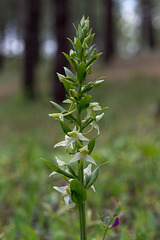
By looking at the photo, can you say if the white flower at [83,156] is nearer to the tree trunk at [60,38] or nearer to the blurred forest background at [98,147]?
the blurred forest background at [98,147]

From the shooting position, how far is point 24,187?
12.4ft

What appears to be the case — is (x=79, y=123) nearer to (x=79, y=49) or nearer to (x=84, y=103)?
(x=84, y=103)

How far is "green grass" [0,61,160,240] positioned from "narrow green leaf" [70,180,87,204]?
1.16ft

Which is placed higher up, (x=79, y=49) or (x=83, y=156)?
(x=79, y=49)

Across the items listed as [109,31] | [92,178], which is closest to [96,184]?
[92,178]

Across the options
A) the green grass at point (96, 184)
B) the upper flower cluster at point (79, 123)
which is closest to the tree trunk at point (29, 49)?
the green grass at point (96, 184)

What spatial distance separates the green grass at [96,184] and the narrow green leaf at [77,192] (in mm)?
354

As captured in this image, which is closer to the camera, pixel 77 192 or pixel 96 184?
pixel 77 192

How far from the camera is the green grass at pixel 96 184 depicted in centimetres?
241

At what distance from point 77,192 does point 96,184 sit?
190cm

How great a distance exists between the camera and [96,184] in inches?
127

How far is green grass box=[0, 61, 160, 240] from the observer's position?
7.92 feet

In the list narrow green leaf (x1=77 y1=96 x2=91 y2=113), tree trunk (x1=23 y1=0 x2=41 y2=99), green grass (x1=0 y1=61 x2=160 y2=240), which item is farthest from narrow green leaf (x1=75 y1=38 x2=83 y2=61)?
tree trunk (x1=23 y1=0 x2=41 y2=99)

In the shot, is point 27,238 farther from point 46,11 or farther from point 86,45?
point 46,11
